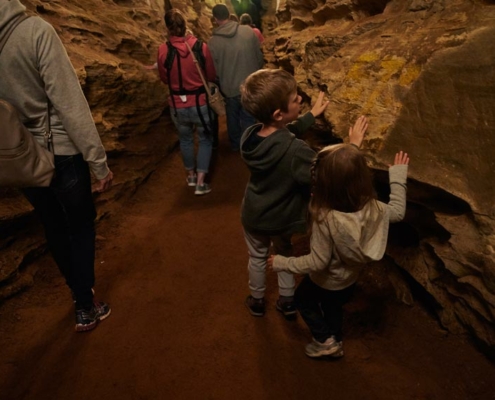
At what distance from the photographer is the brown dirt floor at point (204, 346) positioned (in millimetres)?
2123

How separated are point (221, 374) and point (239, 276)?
96 cm

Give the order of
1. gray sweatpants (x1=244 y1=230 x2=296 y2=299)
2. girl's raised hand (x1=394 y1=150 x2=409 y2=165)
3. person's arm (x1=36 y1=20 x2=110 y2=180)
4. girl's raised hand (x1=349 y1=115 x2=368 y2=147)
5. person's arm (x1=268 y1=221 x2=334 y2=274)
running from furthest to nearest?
gray sweatpants (x1=244 y1=230 x2=296 y2=299), girl's raised hand (x1=349 y1=115 x2=368 y2=147), girl's raised hand (x1=394 y1=150 x2=409 y2=165), person's arm (x1=36 y1=20 x2=110 y2=180), person's arm (x1=268 y1=221 x2=334 y2=274)

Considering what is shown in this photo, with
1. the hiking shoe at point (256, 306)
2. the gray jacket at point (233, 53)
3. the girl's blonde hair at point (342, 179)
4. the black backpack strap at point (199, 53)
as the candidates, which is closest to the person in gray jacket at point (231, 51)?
the gray jacket at point (233, 53)

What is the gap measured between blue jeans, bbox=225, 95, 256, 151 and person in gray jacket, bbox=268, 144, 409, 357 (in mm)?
2911

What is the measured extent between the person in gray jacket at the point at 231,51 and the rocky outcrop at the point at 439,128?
1.88m

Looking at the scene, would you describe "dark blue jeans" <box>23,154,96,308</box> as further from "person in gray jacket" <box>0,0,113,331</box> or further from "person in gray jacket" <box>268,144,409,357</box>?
"person in gray jacket" <box>268,144,409,357</box>

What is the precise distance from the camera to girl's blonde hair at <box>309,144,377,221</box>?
61.6 inches

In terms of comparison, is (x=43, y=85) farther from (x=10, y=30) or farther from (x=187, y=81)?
(x=187, y=81)

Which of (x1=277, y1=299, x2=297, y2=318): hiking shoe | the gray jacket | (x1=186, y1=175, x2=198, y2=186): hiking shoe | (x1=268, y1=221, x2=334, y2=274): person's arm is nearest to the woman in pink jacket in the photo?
(x1=186, y1=175, x2=198, y2=186): hiking shoe

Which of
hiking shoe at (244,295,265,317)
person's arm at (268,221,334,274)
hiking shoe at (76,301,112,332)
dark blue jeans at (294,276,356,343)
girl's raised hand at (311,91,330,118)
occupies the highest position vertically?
girl's raised hand at (311,91,330,118)

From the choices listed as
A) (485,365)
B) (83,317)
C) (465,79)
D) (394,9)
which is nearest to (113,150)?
(83,317)

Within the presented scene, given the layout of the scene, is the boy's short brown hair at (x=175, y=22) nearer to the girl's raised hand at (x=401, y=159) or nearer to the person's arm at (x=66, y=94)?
the person's arm at (x=66, y=94)

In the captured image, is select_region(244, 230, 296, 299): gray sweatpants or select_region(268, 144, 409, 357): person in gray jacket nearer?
select_region(268, 144, 409, 357): person in gray jacket

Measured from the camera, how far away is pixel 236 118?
193 inches
